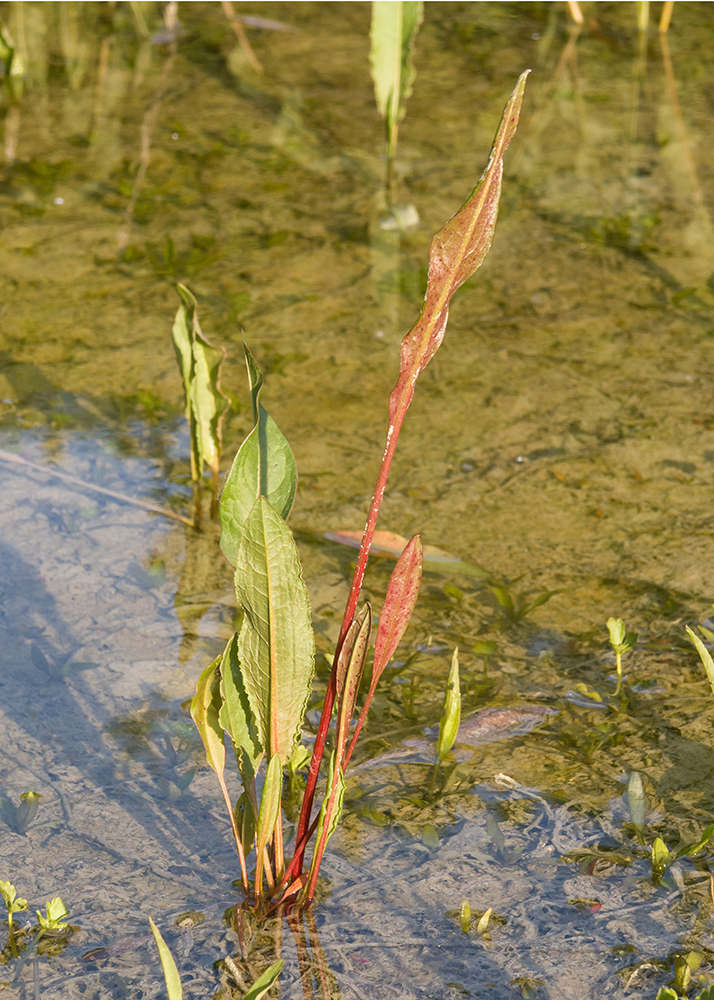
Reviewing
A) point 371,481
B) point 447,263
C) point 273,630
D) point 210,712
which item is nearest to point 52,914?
point 210,712

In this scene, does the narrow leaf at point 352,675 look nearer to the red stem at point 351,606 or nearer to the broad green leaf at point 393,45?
the red stem at point 351,606

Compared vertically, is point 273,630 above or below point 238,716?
above

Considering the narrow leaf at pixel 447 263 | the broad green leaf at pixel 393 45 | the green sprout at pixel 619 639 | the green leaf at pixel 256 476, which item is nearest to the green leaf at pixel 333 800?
the green leaf at pixel 256 476

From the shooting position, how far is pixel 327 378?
273 centimetres

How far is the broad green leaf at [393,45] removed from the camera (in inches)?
133

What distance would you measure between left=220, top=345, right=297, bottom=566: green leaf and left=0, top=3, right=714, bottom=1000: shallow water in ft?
1.70

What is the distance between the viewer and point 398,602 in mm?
1332

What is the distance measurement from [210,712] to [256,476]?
1.08 ft

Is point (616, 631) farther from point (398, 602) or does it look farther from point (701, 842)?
point (398, 602)

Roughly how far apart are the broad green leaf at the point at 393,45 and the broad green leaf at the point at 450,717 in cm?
250

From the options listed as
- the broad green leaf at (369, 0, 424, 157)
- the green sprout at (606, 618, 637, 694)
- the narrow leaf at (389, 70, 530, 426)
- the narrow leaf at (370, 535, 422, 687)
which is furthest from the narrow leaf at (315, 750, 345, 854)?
the broad green leaf at (369, 0, 424, 157)

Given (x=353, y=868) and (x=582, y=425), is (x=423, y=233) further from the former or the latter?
(x=353, y=868)

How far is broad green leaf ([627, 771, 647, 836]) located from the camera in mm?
1581

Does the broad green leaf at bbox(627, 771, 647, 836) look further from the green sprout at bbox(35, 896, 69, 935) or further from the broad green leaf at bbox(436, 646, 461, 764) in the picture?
the green sprout at bbox(35, 896, 69, 935)
